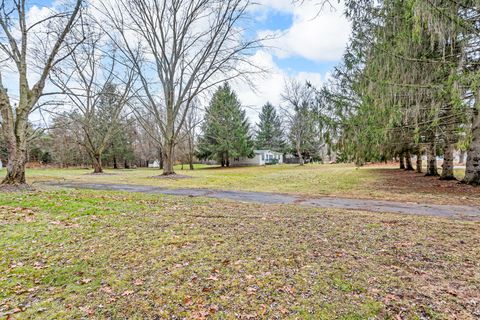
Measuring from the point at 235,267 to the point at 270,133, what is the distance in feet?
151

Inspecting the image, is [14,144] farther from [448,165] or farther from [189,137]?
[189,137]

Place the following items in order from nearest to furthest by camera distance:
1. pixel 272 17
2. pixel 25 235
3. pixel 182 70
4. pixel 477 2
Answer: pixel 25 235 < pixel 477 2 < pixel 272 17 < pixel 182 70

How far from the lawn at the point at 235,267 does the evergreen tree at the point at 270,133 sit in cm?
4324

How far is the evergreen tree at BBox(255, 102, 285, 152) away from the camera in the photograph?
48.2 m

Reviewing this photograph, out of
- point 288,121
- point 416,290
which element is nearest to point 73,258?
point 416,290

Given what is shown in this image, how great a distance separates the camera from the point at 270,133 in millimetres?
48500

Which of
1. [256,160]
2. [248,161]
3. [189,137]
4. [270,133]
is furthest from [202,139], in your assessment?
[270,133]

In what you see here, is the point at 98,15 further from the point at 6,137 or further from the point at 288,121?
the point at 288,121

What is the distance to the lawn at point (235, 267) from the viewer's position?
2428 millimetres

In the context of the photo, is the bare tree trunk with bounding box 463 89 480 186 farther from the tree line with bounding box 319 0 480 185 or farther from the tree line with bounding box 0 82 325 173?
the tree line with bounding box 0 82 325 173

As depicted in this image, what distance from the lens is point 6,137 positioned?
838 centimetres

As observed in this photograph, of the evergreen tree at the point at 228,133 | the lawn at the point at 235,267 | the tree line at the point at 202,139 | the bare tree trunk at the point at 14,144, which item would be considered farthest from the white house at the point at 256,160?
the lawn at the point at 235,267

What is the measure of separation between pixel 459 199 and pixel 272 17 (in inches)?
394

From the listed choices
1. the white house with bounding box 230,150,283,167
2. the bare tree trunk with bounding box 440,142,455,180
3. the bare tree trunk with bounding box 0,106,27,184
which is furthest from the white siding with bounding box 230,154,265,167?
the bare tree trunk with bounding box 0,106,27,184
